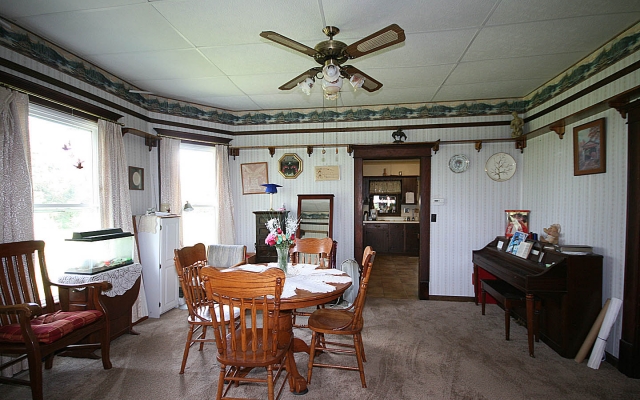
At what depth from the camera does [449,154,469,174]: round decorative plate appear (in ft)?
14.7

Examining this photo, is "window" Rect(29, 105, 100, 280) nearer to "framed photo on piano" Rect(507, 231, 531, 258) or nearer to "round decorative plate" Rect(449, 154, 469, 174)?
"round decorative plate" Rect(449, 154, 469, 174)

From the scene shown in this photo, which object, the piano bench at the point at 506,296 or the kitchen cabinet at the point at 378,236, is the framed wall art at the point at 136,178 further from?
the kitchen cabinet at the point at 378,236

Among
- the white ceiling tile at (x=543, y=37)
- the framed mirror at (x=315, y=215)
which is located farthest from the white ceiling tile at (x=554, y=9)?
the framed mirror at (x=315, y=215)

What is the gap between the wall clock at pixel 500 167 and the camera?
4359 millimetres

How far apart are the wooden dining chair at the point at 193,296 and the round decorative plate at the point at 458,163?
359 centimetres

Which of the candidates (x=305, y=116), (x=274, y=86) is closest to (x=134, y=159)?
(x=274, y=86)

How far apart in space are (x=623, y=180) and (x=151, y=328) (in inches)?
196

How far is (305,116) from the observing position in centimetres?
492

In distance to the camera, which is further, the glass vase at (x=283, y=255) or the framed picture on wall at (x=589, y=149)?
the framed picture on wall at (x=589, y=149)

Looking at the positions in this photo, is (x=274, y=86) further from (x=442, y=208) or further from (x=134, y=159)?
(x=442, y=208)

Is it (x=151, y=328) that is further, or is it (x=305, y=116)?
(x=305, y=116)

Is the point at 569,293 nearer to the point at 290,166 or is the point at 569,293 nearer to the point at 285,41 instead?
the point at 285,41

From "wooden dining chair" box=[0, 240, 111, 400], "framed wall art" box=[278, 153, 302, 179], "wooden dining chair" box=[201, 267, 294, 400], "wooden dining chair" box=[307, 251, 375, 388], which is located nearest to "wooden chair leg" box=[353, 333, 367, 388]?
"wooden dining chair" box=[307, 251, 375, 388]

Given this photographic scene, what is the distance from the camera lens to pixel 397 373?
2.57 meters
